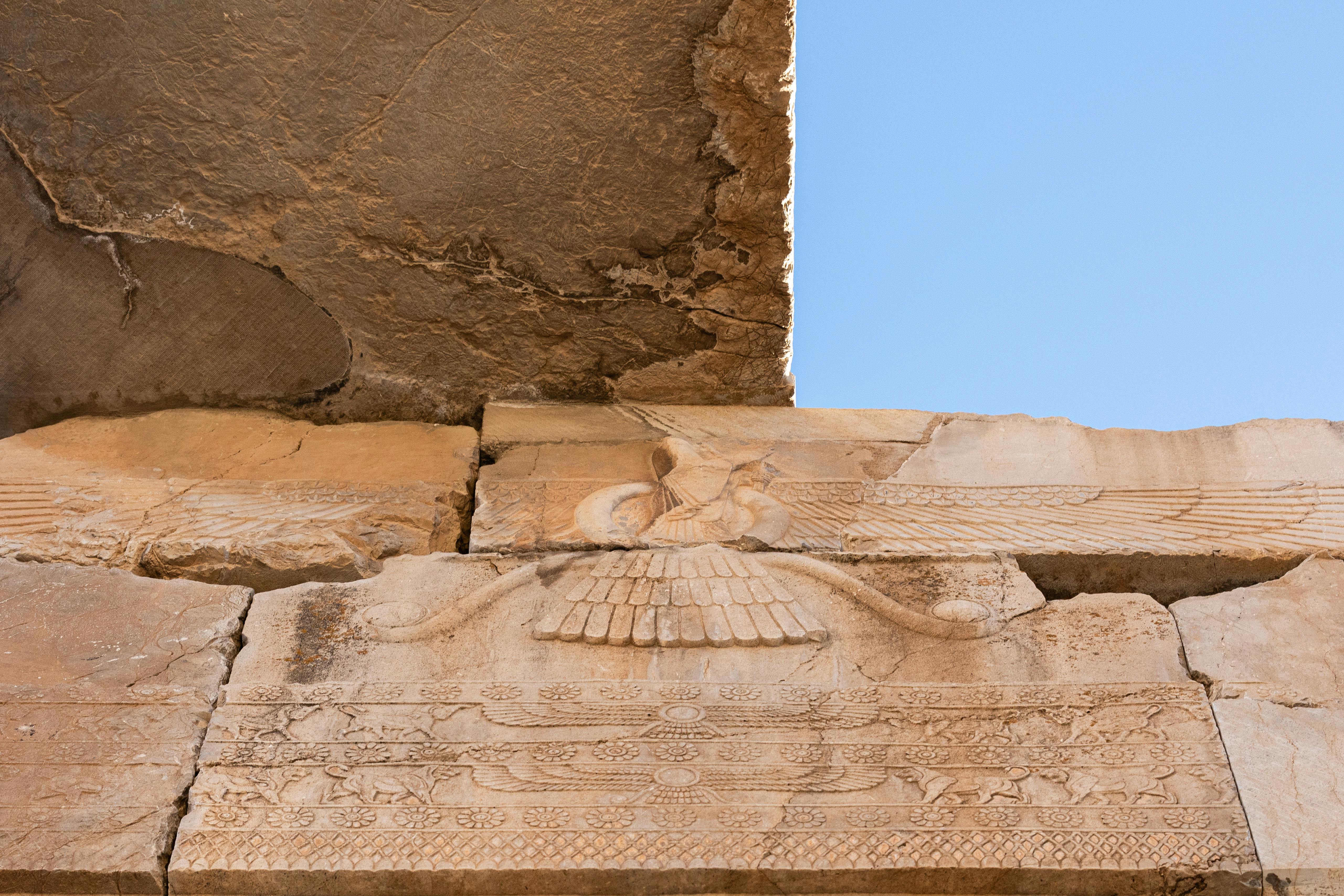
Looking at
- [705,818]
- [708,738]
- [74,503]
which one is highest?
[74,503]

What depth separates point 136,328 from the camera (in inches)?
139

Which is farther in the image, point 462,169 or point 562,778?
point 462,169

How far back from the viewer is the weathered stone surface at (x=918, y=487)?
303 cm

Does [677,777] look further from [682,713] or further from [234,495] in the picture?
[234,495]

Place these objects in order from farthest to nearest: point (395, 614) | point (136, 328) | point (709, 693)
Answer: point (136, 328) → point (395, 614) → point (709, 693)

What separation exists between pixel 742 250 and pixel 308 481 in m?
1.39

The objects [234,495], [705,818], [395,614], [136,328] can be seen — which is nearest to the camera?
[705,818]

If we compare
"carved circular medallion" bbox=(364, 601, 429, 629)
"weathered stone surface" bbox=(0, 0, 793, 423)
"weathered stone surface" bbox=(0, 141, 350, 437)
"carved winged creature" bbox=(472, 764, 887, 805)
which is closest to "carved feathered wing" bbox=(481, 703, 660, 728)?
"carved winged creature" bbox=(472, 764, 887, 805)

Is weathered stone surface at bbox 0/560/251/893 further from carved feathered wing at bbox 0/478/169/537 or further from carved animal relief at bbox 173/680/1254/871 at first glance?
carved feathered wing at bbox 0/478/169/537

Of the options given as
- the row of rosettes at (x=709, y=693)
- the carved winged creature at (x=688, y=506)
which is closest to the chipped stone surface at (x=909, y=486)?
the carved winged creature at (x=688, y=506)

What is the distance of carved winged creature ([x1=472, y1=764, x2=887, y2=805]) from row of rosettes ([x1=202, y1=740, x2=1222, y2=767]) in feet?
0.07

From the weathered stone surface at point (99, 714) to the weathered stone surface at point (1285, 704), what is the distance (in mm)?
2103

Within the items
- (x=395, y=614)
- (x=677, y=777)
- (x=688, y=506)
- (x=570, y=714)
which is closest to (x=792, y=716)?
(x=677, y=777)

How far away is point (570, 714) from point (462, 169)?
1.64m
